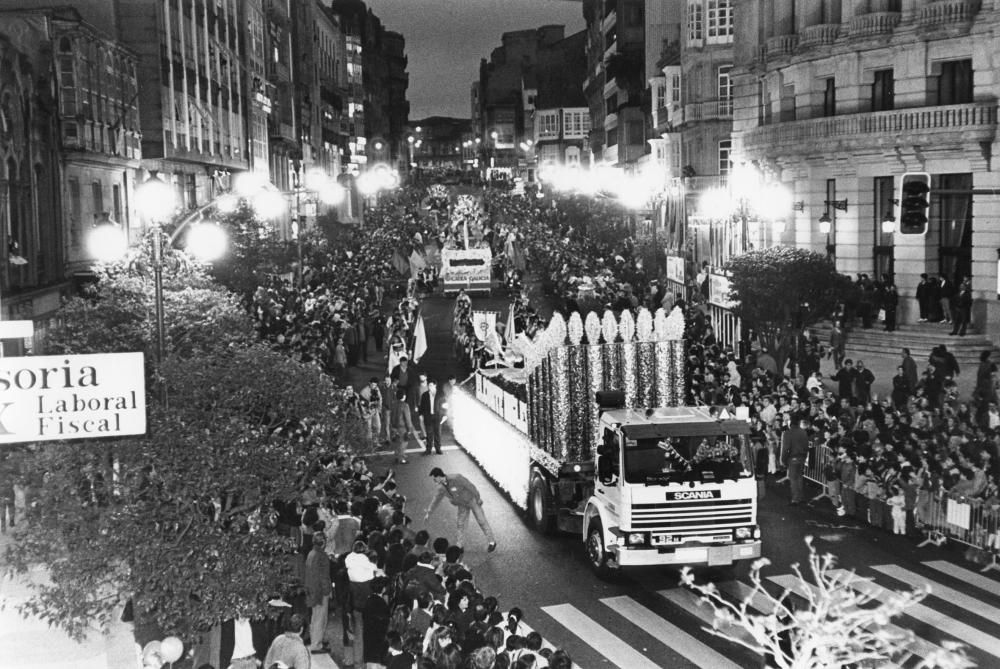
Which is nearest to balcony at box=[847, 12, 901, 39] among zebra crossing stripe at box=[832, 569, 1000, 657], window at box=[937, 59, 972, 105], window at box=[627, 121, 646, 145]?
window at box=[937, 59, 972, 105]

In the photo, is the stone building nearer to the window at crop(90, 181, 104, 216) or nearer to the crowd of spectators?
the window at crop(90, 181, 104, 216)

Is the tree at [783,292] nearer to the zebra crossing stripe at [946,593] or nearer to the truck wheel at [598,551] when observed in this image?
the zebra crossing stripe at [946,593]

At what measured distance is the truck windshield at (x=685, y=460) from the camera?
15.4 meters

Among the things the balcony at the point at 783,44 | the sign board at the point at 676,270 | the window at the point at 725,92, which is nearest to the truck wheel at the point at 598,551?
the sign board at the point at 676,270

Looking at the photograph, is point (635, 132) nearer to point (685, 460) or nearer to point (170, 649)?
point (685, 460)

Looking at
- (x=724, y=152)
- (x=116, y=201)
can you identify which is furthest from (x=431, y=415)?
(x=724, y=152)

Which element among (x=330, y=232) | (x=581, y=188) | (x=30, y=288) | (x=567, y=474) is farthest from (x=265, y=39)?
(x=567, y=474)

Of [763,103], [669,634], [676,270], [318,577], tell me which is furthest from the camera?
[763,103]

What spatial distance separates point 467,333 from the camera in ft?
123

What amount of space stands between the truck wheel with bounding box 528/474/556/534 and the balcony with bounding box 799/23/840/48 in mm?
27496

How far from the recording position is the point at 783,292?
3077 centimetres

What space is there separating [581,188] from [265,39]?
26.4 metres

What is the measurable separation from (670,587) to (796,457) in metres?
4.97

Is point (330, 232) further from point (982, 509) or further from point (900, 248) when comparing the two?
point (982, 509)
